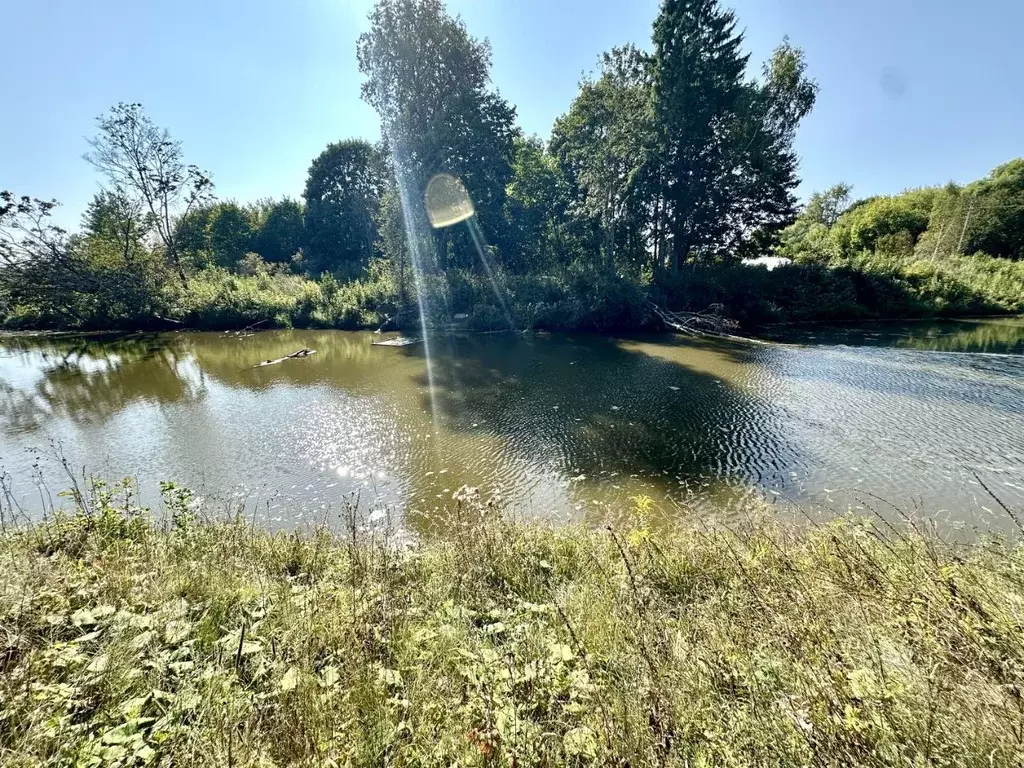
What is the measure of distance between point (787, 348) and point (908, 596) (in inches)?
687

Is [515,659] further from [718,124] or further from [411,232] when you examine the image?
[718,124]

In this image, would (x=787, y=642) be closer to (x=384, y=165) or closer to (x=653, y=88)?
(x=653, y=88)

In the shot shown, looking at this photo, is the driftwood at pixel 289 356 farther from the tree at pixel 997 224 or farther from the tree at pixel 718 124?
the tree at pixel 997 224

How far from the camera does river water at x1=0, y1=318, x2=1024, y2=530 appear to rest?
6.73 m

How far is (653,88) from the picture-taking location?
22375 millimetres

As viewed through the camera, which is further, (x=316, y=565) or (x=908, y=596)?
(x=316, y=565)

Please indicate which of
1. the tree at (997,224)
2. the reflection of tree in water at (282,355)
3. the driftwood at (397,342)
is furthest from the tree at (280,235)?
the tree at (997,224)

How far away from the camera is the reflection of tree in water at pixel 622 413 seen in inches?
301

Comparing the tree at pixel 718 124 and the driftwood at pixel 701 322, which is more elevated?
the tree at pixel 718 124

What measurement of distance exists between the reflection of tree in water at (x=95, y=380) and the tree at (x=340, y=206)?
76.0 ft

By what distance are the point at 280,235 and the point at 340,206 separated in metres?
7.87

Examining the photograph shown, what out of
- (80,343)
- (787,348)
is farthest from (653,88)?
(80,343)

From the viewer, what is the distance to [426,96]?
2456 cm

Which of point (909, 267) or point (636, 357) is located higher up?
point (909, 267)
